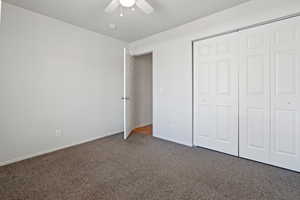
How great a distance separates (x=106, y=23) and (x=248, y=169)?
135 inches

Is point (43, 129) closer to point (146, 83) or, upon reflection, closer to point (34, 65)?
point (34, 65)

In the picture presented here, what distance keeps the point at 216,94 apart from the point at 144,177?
5.95 feet

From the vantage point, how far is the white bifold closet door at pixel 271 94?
1.94 meters

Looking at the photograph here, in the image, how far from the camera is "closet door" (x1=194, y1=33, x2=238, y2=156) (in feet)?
A: 7.93

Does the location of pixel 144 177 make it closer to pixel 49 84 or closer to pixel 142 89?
pixel 49 84

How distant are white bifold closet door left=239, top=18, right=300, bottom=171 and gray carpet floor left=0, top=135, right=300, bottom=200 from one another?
25 cm

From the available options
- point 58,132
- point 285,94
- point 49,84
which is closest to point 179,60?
point 285,94

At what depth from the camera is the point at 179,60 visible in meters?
3.02

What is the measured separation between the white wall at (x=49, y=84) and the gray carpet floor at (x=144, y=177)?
42 centimetres

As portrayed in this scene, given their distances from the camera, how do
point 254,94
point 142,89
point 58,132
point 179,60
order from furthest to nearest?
point 142,89, point 179,60, point 58,132, point 254,94

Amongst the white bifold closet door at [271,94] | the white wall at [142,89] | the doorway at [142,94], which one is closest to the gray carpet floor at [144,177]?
the white bifold closet door at [271,94]

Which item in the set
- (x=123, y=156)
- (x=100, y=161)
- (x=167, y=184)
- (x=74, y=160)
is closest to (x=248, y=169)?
(x=167, y=184)

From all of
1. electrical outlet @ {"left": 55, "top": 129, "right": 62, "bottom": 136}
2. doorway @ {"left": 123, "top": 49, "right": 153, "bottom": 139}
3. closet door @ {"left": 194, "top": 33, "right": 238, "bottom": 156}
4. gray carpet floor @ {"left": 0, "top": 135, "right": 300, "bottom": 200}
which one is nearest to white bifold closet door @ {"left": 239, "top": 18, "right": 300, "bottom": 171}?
closet door @ {"left": 194, "top": 33, "right": 238, "bottom": 156}

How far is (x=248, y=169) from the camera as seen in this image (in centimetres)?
204
